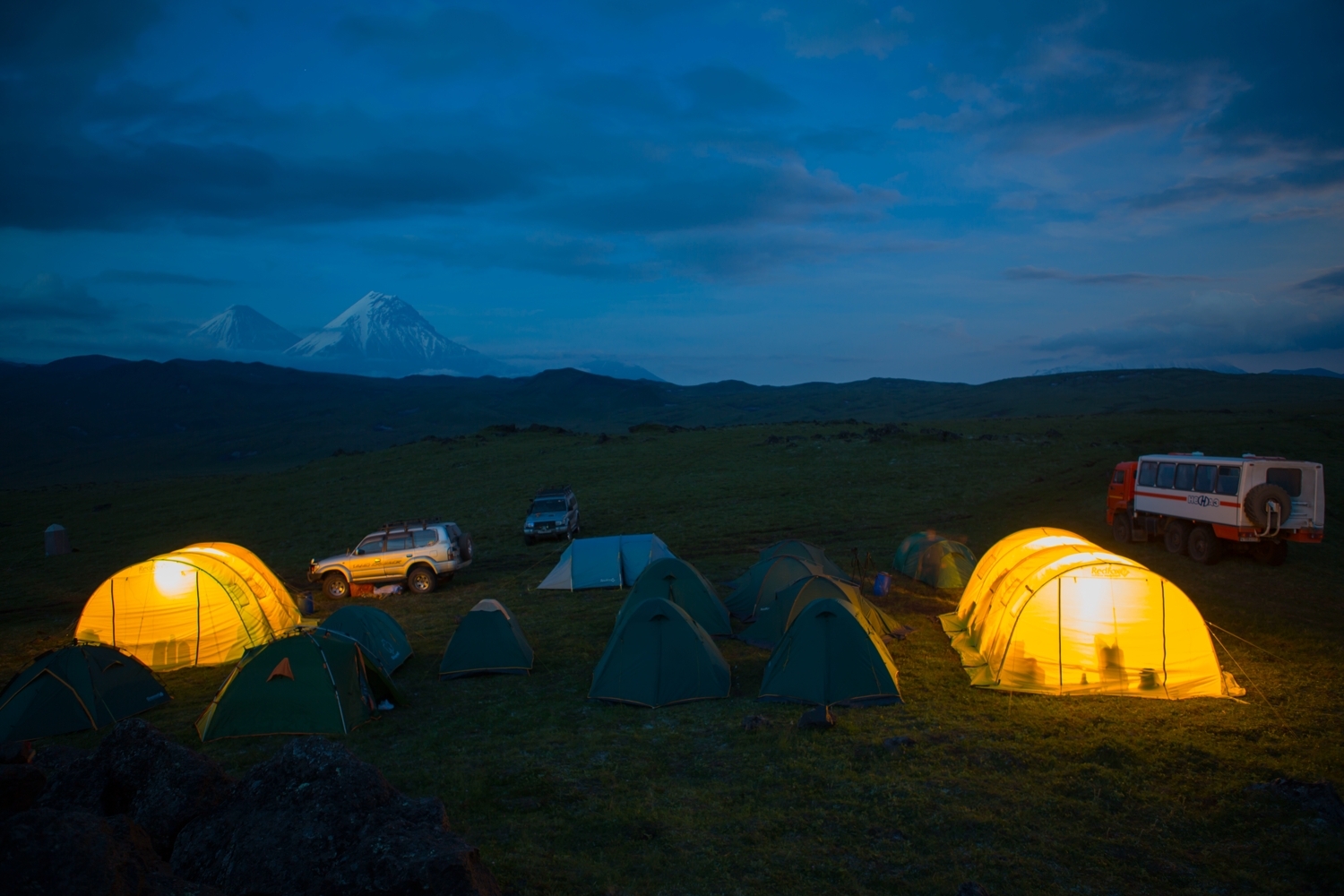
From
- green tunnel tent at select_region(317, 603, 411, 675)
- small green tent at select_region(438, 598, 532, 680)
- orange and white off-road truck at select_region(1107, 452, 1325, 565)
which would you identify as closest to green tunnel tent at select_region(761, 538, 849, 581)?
small green tent at select_region(438, 598, 532, 680)

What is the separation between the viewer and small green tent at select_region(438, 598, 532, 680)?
549 inches

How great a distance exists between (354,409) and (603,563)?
141 meters

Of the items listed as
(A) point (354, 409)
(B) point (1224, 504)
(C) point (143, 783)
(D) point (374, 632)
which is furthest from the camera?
(A) point (354, 409)

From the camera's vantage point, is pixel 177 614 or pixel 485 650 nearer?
pixel 485 650

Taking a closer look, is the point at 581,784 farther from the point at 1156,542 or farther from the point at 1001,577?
the point at 1156,542

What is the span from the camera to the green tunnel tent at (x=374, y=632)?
13797 mm

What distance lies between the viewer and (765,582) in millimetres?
17125

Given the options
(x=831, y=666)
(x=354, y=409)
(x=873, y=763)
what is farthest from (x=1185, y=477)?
(x=354, y=409)

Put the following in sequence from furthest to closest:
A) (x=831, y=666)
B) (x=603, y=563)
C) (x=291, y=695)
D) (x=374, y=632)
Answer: (x=603, y=563) < (x=374, y=632) < (x=831, y=666) < (x=291, y=695)

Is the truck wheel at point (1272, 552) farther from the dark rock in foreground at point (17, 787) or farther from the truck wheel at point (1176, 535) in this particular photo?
the dark rock in foreground at point (17, 787)

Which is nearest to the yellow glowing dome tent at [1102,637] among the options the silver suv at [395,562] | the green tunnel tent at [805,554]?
the green tunnel tent at [805,554]

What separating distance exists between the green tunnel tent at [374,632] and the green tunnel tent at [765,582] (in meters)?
7.53

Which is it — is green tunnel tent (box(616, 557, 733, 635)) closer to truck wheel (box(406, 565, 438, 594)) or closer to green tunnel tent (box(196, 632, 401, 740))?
green tunnel tent (box(196, 632, 401, 740))

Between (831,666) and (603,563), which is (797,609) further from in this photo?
(603,563)
